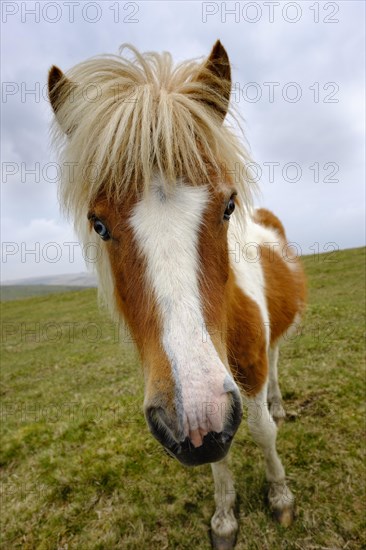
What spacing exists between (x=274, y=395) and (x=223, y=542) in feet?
7.46

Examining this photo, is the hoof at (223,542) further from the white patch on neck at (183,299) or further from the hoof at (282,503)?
the white patch on neck at (183,299)

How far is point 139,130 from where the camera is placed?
2.21m

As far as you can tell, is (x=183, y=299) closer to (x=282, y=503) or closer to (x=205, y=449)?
(x=205, y=449)

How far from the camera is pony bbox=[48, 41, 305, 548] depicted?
62.2 inches

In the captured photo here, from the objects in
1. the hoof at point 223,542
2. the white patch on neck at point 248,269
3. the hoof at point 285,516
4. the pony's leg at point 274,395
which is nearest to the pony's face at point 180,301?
the white patch on neck at point 248,269

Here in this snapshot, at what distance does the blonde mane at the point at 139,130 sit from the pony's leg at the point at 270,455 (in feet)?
6.13

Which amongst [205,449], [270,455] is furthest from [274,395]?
[205,449]

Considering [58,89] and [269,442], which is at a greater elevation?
[58,89]

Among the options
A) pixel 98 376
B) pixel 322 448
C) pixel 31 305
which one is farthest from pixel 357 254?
pixel 31 305

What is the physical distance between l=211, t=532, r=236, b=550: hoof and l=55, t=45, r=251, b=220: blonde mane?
306 cm

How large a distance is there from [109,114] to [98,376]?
796 cm

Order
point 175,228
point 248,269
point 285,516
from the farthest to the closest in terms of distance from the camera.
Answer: point 248,269 → point 285,516 → point 175,228

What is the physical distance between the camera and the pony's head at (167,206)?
156cm

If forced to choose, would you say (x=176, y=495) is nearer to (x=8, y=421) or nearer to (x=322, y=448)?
(x=322, y=448)
